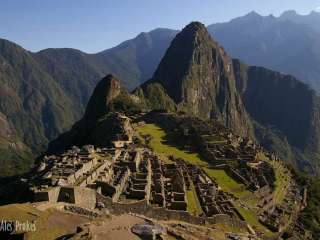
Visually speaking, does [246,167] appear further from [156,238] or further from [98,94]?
[98,94]

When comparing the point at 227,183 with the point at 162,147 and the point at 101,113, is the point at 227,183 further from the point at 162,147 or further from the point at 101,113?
the point at 101,113

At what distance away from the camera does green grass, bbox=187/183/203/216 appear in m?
49.1

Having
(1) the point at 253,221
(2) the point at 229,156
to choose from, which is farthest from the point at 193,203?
(2) the point at 229,156

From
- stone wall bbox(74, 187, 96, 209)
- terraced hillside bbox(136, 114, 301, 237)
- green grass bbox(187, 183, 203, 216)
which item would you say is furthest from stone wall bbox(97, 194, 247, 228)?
terraced hillside bbox(136, 114, 301, 237)

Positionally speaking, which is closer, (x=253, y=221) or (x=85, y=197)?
(x=85, y=197)

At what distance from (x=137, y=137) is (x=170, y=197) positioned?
159 ft

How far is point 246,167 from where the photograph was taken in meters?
87.1

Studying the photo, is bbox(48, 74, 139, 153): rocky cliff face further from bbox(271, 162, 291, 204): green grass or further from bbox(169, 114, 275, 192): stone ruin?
bbox(271, 162, 291, 204): green grass

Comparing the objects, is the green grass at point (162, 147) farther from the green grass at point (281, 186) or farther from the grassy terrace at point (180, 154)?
the green grass at point (281, 186)

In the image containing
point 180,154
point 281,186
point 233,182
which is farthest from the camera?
point 180,154

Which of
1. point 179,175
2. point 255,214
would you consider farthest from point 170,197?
point 255,214

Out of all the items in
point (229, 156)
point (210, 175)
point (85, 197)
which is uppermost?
point (85, 197)

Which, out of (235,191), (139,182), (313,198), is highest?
(139,182)

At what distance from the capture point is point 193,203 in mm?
53531
